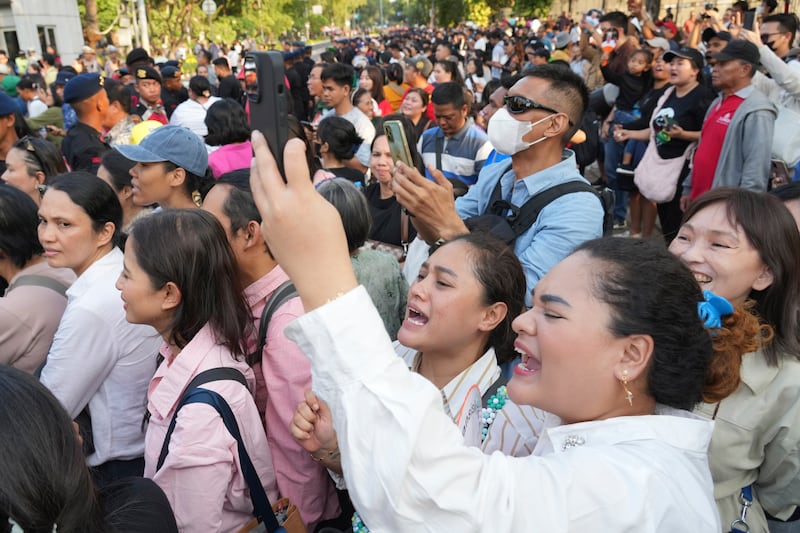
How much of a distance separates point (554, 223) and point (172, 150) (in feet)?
7.81

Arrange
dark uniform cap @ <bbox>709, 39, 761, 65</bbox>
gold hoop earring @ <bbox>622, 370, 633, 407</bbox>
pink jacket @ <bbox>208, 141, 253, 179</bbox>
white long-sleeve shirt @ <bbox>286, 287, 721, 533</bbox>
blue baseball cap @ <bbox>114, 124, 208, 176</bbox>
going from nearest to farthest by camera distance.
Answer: white long-sleeve shirt @ <bbox>286, 287, 721, 533</bbox>
gold hoop earring @ <bbox>622, 370, 633, 407</bbox>
blue baseball cap @ <bbox>114, 124, 208, 176</bbox>
dark uniform cap @ <bbox>709, 39, 761, 65</bbox>
pink jacket @ <bbox>208, 141, 253, 179</bbox>

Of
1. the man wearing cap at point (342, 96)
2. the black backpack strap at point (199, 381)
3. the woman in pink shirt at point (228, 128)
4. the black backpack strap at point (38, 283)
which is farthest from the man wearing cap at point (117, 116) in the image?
→ the black backpack strap at point (199, 381)

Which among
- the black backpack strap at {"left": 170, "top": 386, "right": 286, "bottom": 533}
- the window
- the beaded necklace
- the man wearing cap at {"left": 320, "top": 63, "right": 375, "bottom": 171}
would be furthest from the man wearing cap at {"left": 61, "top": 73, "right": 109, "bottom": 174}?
the window

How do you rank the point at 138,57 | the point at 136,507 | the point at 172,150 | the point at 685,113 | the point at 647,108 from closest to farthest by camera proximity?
the point at 136,507 < the point at 172,150 < the point at 685,113 < the point at 647,108 < the point at 138,57

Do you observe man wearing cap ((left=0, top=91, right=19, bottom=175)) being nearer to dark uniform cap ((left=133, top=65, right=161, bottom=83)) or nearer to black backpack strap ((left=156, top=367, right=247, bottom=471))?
dark uniform cap ((left=133, top=65, right=161, bottom=83))

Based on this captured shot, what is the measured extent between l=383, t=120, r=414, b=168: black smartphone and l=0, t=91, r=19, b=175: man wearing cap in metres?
4.37

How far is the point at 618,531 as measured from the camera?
3.46ft

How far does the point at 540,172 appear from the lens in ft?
9.29

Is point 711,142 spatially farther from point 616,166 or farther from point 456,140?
point 616,166

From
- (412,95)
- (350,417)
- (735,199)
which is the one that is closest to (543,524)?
(350,417)

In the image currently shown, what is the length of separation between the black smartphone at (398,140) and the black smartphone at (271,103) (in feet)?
4.02

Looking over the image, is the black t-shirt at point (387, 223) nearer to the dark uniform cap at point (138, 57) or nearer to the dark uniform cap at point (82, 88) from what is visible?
the dark uniform cap at point (82, 88)

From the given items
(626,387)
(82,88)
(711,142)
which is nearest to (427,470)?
(626,387)

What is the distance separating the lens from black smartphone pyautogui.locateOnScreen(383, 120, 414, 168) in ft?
7.47
